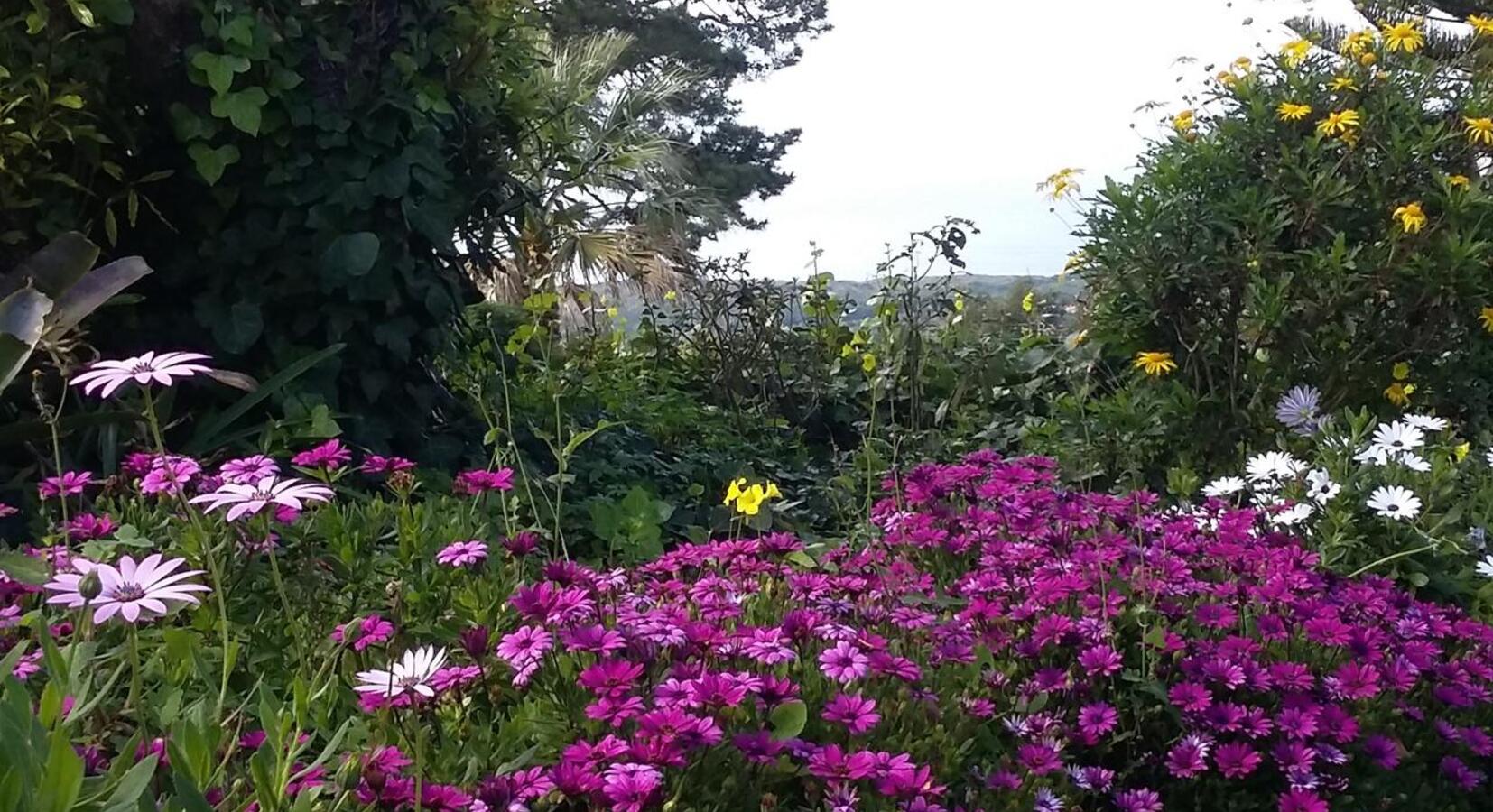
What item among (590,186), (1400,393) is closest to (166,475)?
(1400,393)

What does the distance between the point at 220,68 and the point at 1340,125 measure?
11.1 ft

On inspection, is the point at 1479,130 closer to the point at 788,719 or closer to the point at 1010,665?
the point at 1010,665

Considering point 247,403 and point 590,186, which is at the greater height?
point 590,186

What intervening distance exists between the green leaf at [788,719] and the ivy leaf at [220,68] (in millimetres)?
2374

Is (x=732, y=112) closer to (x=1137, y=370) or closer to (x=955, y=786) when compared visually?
(x=1137, y=370)

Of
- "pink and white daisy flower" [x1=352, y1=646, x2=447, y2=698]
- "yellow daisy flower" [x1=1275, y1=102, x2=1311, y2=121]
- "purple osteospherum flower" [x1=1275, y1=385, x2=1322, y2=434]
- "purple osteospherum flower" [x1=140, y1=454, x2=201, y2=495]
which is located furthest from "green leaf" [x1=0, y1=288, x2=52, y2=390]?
"yellow daisy flower" [x1=1275, y1=102, x2=1311, y2=121]

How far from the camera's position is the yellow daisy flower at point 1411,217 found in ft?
12.5

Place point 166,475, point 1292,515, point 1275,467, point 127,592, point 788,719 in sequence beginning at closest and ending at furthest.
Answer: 1. point 127,592
2. point 788,719
3. point 166,475
4. point 1292,515
5. point 1275,467

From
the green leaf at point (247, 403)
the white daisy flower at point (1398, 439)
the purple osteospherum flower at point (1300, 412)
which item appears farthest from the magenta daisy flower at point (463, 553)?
the purple osteospherum flower at point (1300, 412)

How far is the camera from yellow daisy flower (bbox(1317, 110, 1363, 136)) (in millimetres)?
3990

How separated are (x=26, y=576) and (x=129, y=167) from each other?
1.99m

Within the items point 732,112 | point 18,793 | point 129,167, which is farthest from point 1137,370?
point 732,112

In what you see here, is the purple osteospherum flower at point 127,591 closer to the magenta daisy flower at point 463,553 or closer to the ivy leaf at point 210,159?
the magenta daisy flower at point 463,553

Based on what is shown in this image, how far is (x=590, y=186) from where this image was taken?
8.69 meters
